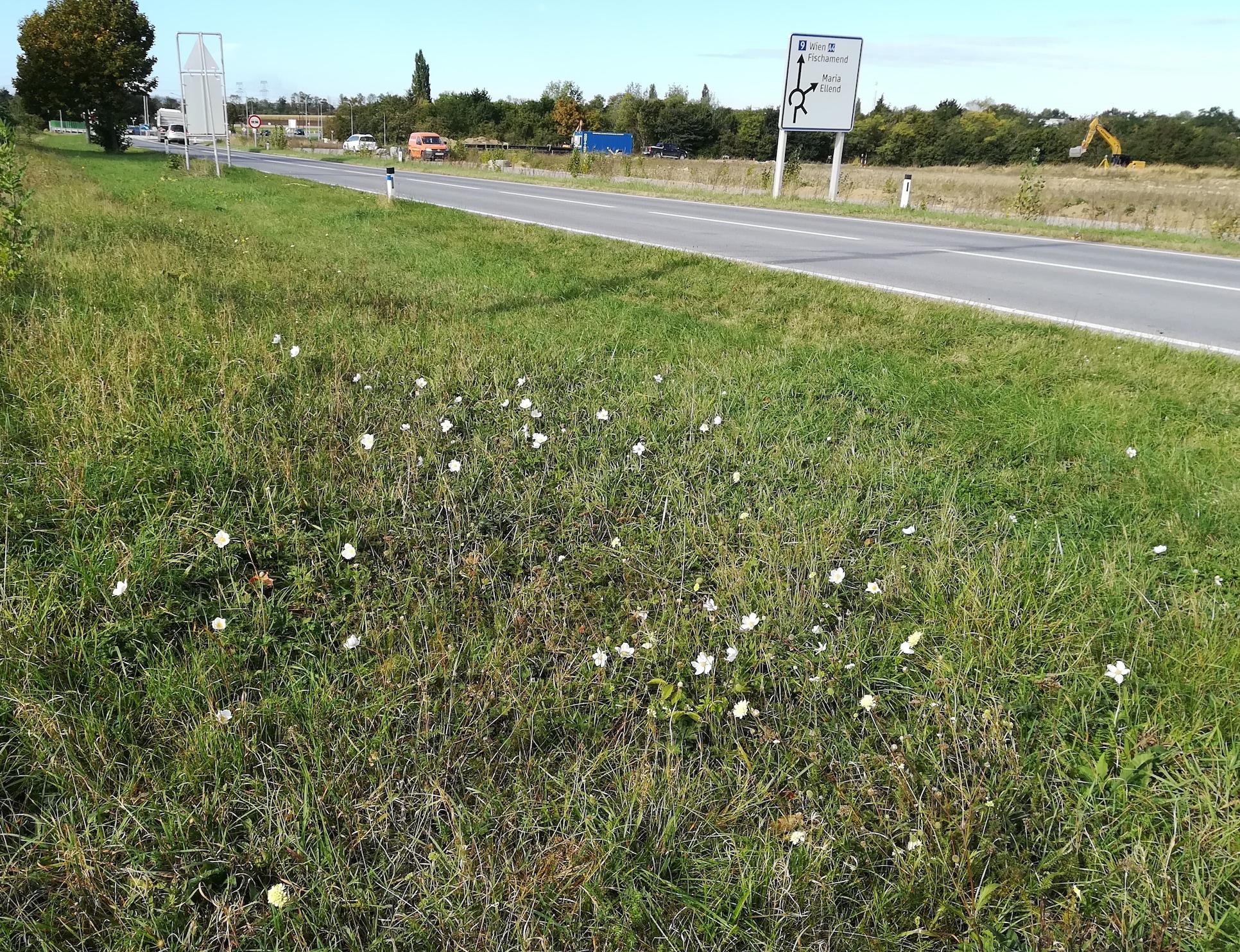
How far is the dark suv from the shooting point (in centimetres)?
7006

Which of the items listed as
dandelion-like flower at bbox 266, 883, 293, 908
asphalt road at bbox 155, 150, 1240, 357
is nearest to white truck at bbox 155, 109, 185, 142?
asphalt road at bbox 155, 150, 1240, 357

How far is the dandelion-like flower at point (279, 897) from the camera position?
1.92 metres

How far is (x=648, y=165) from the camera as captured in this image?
37.8m

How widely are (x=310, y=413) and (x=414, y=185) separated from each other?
24.4 metres

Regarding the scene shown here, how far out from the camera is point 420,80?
88938 mm

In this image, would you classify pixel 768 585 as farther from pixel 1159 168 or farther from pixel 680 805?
pixel 1159 168

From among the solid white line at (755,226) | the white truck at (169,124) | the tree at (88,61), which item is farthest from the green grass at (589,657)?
the white truck at (169,124)

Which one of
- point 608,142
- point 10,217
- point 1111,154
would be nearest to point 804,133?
point 608,142

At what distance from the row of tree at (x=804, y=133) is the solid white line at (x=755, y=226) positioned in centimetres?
4322

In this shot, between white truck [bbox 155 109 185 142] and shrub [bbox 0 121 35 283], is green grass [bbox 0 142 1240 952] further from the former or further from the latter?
white truck [bbox 155 109 185 142]

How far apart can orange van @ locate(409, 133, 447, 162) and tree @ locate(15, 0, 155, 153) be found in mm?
14468

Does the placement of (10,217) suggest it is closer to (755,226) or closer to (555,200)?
(755,226)

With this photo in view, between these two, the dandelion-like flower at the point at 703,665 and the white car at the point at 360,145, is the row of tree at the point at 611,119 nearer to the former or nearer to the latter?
the white car at the point at 360,145

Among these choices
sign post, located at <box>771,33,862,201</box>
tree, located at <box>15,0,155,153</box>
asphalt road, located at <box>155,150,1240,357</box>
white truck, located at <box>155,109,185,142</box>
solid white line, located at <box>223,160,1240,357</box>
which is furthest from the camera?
white truck, located at <box>155,109,185,142</box>
